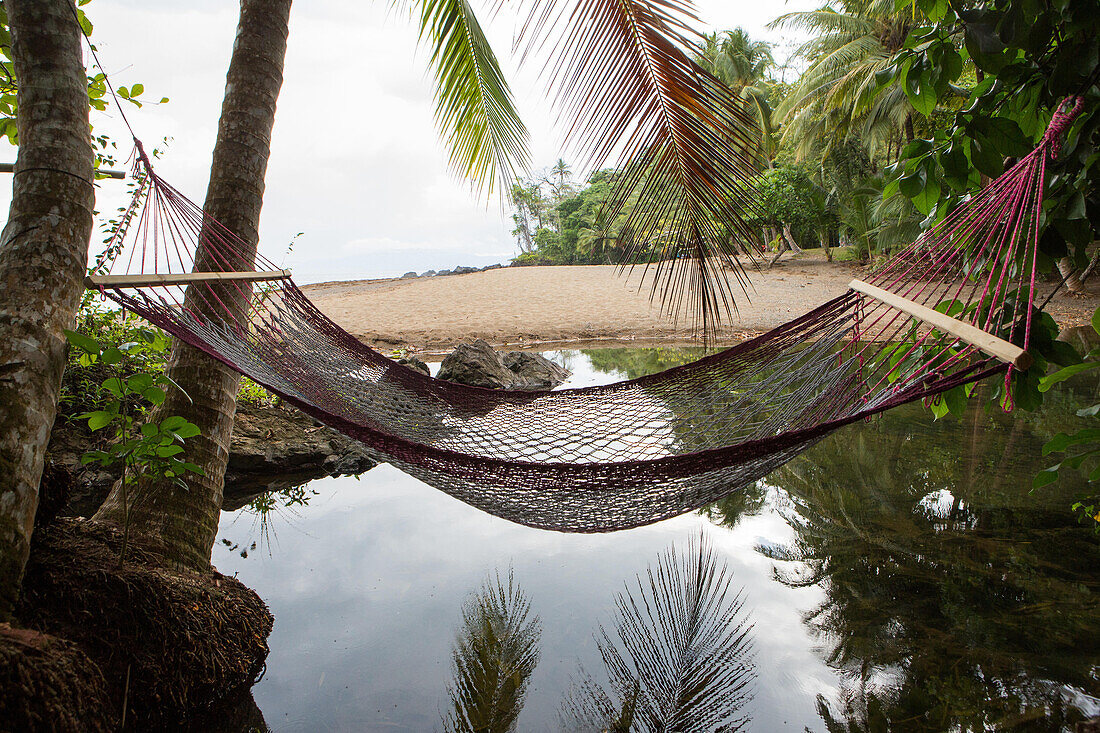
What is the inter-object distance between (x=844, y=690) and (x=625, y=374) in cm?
381

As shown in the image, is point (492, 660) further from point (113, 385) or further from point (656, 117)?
point (656, 117)

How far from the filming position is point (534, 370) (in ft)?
15.7

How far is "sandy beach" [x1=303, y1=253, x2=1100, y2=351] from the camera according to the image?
22.1 ft

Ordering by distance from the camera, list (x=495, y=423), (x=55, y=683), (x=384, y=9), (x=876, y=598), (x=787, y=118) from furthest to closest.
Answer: (x=787, y=118) → (x=384, y=9) → (x=495, y=423) → (x=876, y=598) → (x=55, y=683)

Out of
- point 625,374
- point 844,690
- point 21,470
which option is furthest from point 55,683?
point 625,374

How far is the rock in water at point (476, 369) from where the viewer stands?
400cm

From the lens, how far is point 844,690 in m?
1.38

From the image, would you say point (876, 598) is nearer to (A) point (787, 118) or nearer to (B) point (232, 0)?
(B) point (232, 0)

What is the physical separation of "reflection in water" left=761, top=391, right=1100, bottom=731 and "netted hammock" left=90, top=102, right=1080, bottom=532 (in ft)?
1.88

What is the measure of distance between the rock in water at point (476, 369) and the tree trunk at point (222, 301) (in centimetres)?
231

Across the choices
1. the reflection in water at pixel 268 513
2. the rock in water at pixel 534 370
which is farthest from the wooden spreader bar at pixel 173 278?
the rock in water at pixel 534 370

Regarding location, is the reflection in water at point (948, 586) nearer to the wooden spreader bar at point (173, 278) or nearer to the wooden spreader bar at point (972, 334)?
the wooden spreader bar at point (972, 334)

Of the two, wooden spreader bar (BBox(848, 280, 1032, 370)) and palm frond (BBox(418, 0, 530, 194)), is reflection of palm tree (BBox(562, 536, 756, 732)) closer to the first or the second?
wooden spreader bar (BBox(848, 280, 1032, 370))

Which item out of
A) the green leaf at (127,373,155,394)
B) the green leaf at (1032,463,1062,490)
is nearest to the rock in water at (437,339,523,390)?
the green leaf at (127,373,155,394)
